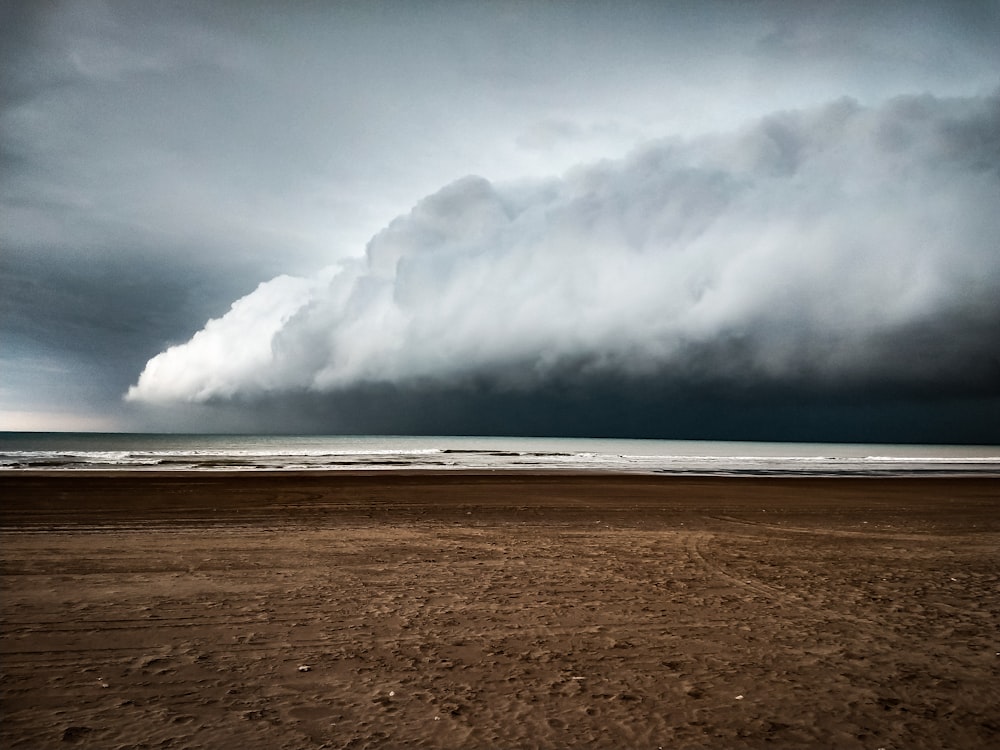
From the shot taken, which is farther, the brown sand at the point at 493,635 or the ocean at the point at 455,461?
the ocean at the point at 455,461

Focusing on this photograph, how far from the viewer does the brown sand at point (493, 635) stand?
4.82m

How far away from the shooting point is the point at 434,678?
18.6 feet

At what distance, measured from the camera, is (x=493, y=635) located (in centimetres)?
680

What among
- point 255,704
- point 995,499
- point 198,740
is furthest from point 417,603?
point 995,499

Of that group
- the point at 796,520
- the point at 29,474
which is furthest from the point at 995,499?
the point at 29,474

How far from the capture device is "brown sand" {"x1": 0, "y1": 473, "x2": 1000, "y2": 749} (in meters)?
4.82

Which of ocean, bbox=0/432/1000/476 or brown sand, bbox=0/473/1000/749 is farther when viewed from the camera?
ocean, bbox=0/432/1000/476

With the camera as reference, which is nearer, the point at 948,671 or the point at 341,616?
the point at 948,671

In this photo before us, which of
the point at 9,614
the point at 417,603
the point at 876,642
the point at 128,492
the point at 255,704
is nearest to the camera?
the point at 255,704

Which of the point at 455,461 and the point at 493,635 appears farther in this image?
the point at 455,461

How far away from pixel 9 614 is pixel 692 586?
880 cm

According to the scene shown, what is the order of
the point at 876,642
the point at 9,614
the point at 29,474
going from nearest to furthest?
the point at 876,642 < the point at 9,614 < the point at 29,474

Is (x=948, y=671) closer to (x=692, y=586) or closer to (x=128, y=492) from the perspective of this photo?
(x=692, y=586)

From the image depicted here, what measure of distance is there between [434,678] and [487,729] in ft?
3.53
